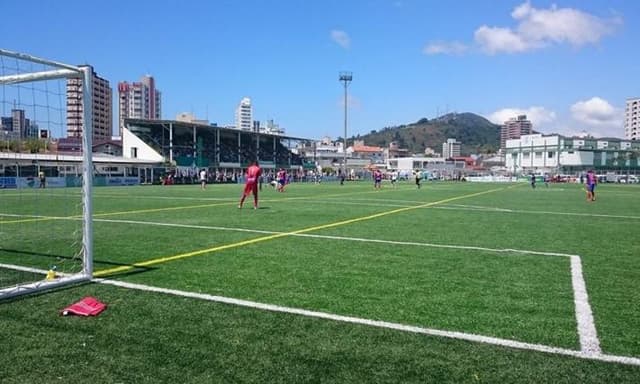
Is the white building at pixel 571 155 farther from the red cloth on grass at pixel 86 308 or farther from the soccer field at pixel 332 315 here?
the red cloth on grass at pixel 86 308

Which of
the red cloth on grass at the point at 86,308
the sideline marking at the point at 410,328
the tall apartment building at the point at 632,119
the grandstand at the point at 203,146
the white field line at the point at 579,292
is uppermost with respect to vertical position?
the tall apartment building at the point at 632,119

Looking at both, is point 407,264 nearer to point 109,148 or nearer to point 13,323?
point 13,323

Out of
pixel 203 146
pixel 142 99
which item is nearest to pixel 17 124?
pixel 203 146

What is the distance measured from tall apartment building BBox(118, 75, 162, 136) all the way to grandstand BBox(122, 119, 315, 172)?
48420 millimetres

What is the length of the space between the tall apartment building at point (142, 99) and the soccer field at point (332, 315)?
142 meters

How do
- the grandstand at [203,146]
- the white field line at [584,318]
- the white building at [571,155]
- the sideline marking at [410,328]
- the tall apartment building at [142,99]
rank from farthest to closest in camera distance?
the tall apartment building at [142,99], the white building at [571,155], the grandstand at [203,146], the white field line at [584,318], the sideline marking at [410,328]

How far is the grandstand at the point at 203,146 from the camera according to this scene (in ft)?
262

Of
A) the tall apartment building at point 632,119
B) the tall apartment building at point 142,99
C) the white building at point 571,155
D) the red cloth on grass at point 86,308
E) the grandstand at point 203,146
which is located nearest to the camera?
the red cloth on grass at point 86,308

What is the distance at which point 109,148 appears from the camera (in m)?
73.6

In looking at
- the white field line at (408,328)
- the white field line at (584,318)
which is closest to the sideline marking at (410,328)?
the white field line at (408,328)

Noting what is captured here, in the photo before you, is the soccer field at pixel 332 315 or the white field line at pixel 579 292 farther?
the white field line at pixel 579 292

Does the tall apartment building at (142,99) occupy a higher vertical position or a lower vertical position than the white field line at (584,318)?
higher

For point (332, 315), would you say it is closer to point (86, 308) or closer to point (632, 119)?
point (86, 308)

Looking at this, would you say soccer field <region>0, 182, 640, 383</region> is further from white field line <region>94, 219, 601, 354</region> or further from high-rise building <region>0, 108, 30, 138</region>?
high-rise building <region>0, 108, 30, 138</region>
